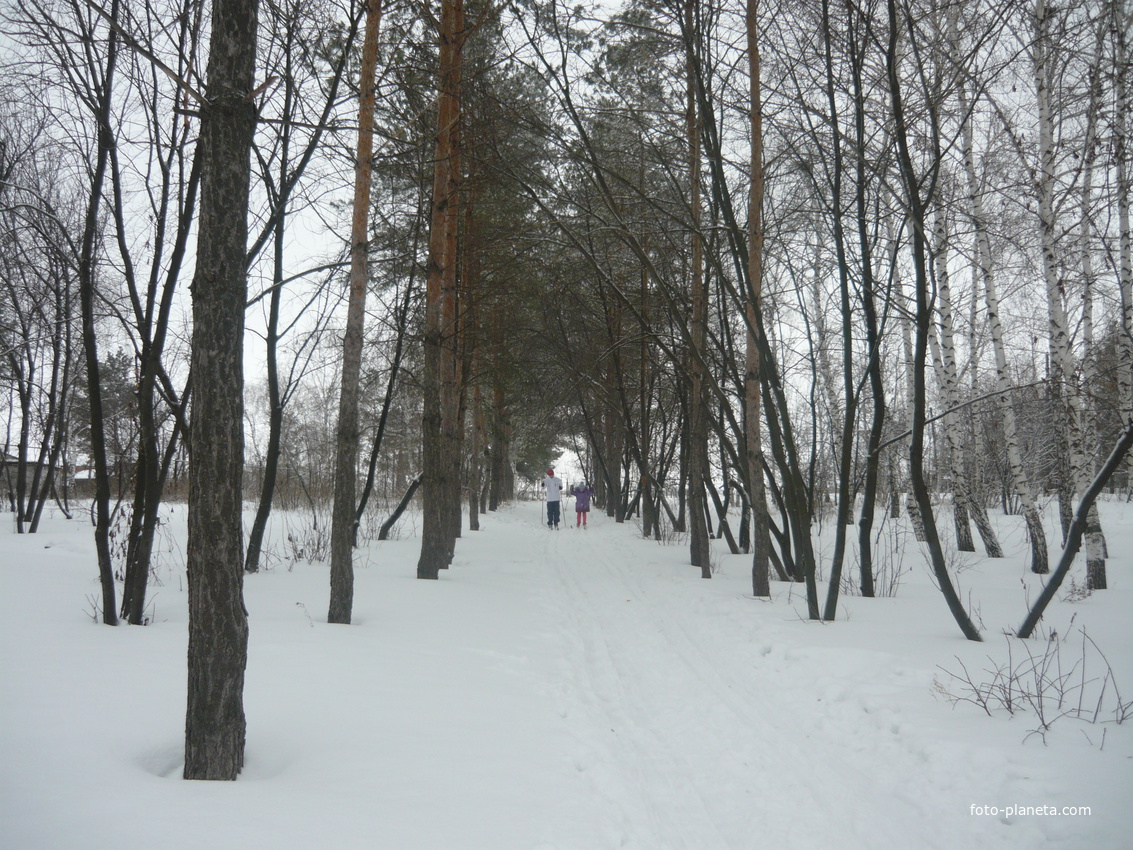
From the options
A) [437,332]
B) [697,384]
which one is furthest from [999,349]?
[437,332]

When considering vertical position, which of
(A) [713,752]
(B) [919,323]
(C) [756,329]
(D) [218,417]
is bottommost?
(A) [713,752]

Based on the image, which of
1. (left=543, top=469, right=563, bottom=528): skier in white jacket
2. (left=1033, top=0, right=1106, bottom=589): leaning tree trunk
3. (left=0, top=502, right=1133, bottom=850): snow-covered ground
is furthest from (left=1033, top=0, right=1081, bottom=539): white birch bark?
(left=543, top=469, right=563, bottom=528): skier in white jacket

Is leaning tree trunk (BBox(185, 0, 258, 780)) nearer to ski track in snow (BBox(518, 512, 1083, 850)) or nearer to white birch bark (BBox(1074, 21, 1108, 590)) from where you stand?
ski track in snow (BBox(518, 512, 1083, 850))

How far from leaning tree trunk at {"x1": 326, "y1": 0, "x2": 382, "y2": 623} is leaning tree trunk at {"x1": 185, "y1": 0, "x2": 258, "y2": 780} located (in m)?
2.81

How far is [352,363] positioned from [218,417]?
3.02m

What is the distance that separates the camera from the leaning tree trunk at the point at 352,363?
18.2ft

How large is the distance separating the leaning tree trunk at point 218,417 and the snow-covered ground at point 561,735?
0.99ft

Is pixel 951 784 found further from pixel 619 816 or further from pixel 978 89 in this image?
pixel 978 89

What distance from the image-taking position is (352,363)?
18.4 feet

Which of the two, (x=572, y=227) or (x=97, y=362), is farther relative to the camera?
(x=572, y=227)

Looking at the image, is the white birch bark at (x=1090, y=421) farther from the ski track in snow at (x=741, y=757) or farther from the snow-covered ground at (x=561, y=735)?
the ski track in snow at (x=741, y=757)

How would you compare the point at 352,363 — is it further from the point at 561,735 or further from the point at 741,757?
the point at 741,757

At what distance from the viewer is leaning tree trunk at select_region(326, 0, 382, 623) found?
5.55 metres

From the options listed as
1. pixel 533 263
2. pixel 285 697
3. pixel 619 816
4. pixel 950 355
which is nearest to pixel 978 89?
pixel 619 816
